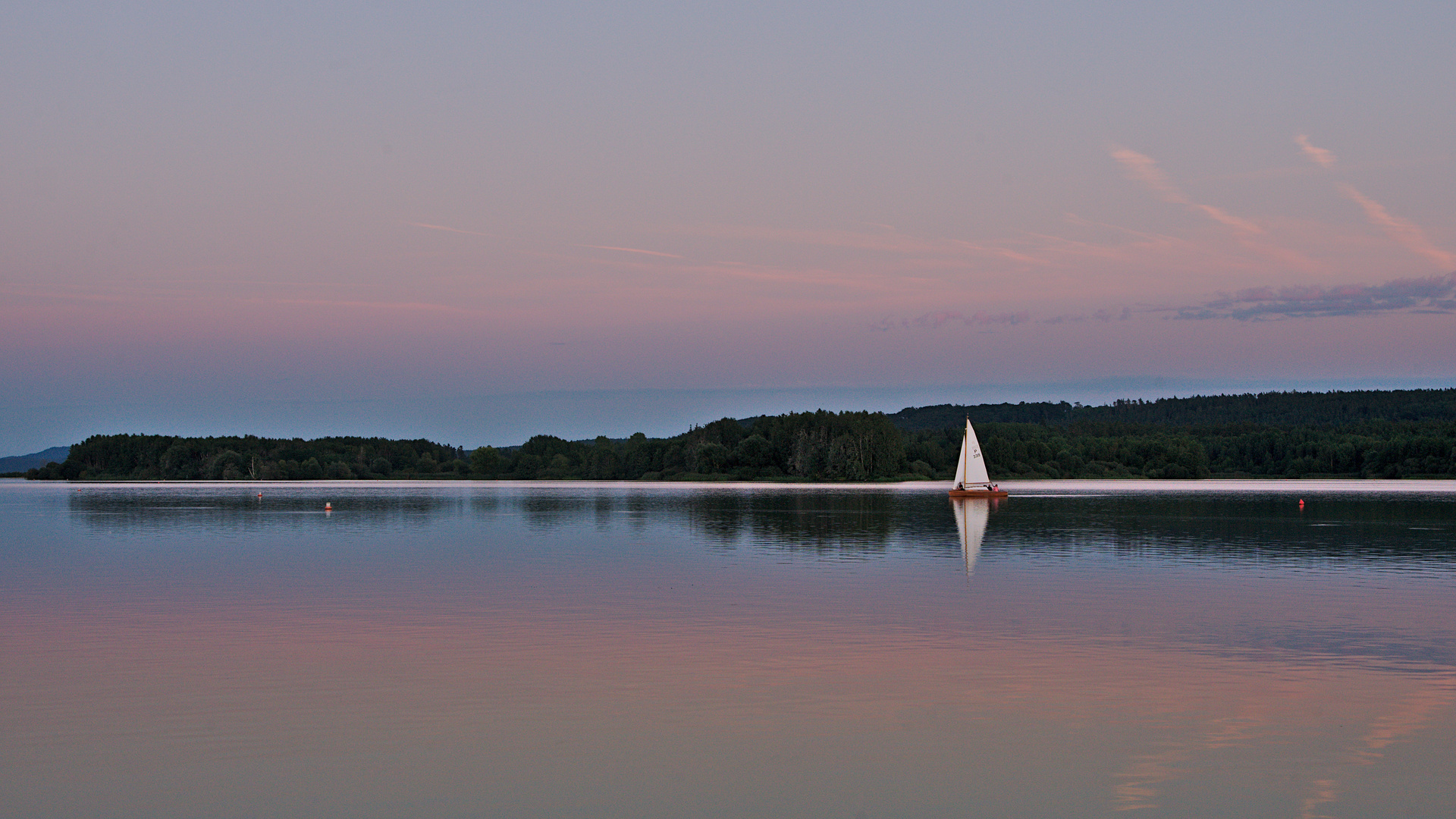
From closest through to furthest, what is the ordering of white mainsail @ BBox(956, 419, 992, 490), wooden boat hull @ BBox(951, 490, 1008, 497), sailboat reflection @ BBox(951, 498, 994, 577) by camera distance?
sailboat reflection @ BBox(951, 498, 994, 577) < wooden boat hull @ BBox(951, 490, 1008, 497) < white mainsail @ BBox(956, 419, 992, 490)

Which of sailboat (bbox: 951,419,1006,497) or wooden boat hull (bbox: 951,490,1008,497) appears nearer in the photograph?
wooden boat hull (bbox: 951,490,1008,497)

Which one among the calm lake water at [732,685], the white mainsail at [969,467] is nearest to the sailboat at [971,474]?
the white mainsail at [969,467]

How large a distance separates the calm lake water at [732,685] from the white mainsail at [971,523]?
3.55 feet

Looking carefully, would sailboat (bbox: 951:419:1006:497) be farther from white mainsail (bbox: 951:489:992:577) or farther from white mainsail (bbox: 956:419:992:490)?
white mainsail (bbox: 951:489:992:577)

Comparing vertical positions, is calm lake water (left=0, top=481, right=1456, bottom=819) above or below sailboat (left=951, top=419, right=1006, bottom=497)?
below

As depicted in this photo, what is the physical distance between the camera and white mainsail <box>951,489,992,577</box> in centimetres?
4116

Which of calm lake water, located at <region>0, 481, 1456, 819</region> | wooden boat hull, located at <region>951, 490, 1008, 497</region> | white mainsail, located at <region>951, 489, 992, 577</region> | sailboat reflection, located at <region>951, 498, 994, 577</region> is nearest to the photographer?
calm lake water, located at <region>0, 481, 1456, 819</region>

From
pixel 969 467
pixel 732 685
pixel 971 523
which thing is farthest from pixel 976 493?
pixel 732 685

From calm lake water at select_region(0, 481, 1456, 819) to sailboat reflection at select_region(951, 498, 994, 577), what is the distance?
109 centimetres

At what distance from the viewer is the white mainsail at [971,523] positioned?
135 ft

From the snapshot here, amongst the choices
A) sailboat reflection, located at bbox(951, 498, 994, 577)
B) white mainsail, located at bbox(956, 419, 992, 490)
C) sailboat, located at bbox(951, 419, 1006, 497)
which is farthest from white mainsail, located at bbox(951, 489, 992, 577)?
white mainsail, located at bbox(956, 419, 992, 490)

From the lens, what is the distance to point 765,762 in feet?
44.0

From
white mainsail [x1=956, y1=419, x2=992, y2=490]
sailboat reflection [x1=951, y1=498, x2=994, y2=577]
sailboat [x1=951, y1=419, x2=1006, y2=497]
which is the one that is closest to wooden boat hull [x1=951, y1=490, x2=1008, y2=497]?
sailboat [x1=951, y1=419, x2=1006, y2=497]

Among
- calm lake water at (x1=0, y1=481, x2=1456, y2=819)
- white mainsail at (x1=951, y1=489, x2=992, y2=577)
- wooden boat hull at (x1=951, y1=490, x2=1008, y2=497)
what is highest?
wooden boat hull at (x1=951, y1=490, x2=1008, y2=497)
